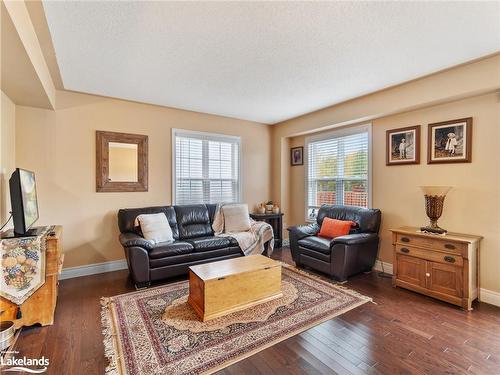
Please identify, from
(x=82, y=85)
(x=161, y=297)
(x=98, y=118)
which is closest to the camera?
(x=161, y=297)

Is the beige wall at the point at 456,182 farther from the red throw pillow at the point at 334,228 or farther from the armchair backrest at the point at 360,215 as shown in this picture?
the red throw pillow at the point at 334,228

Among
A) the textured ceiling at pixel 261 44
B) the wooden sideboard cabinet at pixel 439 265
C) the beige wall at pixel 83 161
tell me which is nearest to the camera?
the textured ceiling at pixel 261 44

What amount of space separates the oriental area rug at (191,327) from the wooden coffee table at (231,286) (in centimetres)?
8

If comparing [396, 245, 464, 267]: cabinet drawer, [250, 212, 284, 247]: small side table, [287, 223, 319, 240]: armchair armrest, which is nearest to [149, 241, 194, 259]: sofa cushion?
[287, 223, 319, 240]: armchair armrest

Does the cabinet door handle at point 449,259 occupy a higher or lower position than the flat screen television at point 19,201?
lower

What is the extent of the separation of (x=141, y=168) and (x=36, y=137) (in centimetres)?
136

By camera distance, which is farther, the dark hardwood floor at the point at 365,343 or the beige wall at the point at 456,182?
the beige wall at the point at 456,182

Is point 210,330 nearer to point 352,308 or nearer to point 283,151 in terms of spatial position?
point 352,308

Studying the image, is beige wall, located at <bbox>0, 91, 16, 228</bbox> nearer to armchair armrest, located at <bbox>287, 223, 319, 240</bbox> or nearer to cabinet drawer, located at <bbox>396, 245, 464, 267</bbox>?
armchair armrest, located at <bbox>287, 223, 319, 240</bbox>

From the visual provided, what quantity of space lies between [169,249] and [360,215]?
2787 millimetres

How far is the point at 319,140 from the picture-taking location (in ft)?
16.1

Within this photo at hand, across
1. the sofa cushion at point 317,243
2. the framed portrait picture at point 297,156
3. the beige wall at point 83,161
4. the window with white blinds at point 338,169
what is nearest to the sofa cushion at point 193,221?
the beige wall at point 83,161

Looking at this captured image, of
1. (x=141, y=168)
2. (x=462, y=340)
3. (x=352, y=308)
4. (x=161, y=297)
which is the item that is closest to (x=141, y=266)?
(x=161, y=297)

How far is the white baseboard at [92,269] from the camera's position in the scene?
3.62m
